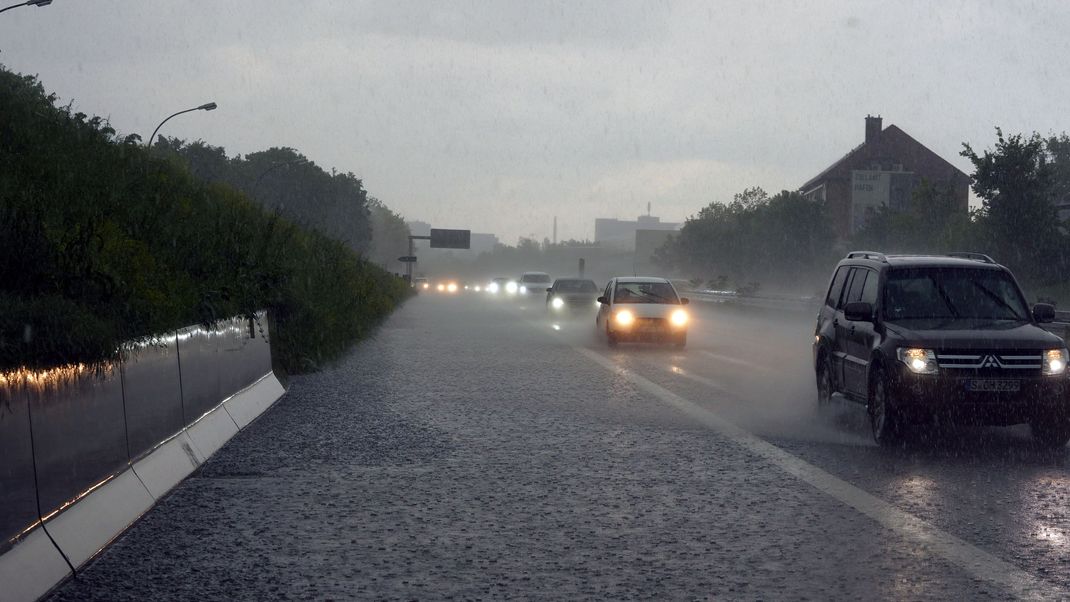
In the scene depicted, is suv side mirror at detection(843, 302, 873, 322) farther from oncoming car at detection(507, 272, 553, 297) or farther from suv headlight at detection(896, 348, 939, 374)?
oncoming car at detection(507, 272, 553, 297)

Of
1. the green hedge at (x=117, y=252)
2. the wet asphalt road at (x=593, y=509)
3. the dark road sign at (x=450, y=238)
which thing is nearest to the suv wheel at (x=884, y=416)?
the wet asphalt road at (x=593, y=509)

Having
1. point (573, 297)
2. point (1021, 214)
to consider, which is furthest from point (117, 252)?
point (1021, 214)

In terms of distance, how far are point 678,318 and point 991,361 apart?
14.9 meters

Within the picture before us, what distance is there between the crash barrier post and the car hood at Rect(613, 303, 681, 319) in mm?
14964

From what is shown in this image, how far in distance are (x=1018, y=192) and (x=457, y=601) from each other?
4655 centimetres

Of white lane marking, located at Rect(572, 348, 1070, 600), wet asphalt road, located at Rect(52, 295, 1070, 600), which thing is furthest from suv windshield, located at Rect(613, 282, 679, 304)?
white lane marking, located at Rect(572, 348, 1070, 600)

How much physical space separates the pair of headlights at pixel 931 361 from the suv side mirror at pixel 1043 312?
85 cm

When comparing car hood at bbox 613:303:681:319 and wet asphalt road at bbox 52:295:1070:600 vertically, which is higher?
car hood at bbox 613:303:681:319

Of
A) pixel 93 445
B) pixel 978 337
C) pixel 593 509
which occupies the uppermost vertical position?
pixel 978 337

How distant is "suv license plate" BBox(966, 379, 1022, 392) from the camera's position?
410 inches

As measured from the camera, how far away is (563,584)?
19.1ft

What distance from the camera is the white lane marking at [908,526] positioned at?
19.1ft

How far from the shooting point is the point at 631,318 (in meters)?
25.1

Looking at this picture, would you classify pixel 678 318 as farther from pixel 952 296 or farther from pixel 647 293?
pixel 952 296
